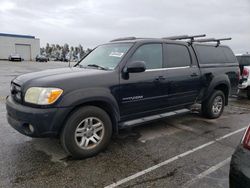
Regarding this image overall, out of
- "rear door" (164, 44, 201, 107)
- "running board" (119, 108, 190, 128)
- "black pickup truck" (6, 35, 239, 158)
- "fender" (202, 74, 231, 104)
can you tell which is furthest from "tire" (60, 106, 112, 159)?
"fender" (202, 74, 231, 104)

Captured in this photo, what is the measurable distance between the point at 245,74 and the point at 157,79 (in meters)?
5.79

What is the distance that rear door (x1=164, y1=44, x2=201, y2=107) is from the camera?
4.59 meters

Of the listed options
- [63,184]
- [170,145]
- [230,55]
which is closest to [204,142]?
[170,145]

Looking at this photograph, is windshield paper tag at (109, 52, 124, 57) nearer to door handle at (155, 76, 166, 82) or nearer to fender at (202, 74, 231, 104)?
door handle at (155, 76, 166, 82)

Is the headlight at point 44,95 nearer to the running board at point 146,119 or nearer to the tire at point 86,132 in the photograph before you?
the tire at point 86,132

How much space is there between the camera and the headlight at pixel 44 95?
313 centimetres

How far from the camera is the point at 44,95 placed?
3.13m

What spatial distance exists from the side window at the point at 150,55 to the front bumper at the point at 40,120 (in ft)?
5.33

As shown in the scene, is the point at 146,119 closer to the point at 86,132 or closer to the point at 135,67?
the point at 135,67

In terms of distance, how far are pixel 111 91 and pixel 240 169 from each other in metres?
2.19

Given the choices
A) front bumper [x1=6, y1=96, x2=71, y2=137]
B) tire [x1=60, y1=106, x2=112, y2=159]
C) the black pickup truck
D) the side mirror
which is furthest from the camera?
the side mirror

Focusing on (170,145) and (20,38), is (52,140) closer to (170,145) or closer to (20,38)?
(170,145)

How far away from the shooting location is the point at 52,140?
4.14m

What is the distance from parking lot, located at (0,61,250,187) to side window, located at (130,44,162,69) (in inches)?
55.4
